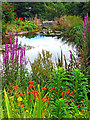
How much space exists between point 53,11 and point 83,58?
1067 centimetres

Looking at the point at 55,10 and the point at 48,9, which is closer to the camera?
the point at 48,9

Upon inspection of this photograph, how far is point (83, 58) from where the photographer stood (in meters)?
4.16

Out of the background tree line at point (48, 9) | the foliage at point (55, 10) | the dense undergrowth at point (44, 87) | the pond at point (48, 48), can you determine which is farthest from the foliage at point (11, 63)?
the foliage at point (55, 10)

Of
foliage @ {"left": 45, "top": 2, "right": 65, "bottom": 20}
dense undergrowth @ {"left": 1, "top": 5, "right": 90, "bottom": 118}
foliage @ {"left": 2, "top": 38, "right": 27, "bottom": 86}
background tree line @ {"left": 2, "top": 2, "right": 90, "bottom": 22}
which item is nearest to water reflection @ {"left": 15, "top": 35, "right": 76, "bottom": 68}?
dense undergrowth @ {"left": 1, "top": 5, "right": 90, "bottom": 118}

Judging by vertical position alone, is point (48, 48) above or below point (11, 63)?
below

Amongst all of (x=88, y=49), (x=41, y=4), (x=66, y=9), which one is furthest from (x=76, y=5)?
(x=88, y=49)

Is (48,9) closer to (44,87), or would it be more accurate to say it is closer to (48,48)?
(48,48)

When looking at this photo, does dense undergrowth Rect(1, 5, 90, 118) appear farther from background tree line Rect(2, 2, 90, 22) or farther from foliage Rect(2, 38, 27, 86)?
background tree line Rect(2, 2, 90, 22)

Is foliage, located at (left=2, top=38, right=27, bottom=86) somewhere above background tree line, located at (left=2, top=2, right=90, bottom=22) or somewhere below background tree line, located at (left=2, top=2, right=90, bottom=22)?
below

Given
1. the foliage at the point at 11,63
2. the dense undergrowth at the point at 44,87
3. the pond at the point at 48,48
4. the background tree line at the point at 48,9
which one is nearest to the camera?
the dense undergrowth at the point at 44,87

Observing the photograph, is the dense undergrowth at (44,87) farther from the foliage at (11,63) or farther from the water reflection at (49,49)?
the water reflection at (49,49)

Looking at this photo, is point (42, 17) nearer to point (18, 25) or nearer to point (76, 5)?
point (18, 25)

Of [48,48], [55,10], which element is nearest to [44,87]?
[48,48]

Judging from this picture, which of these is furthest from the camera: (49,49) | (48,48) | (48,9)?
(48,9)
